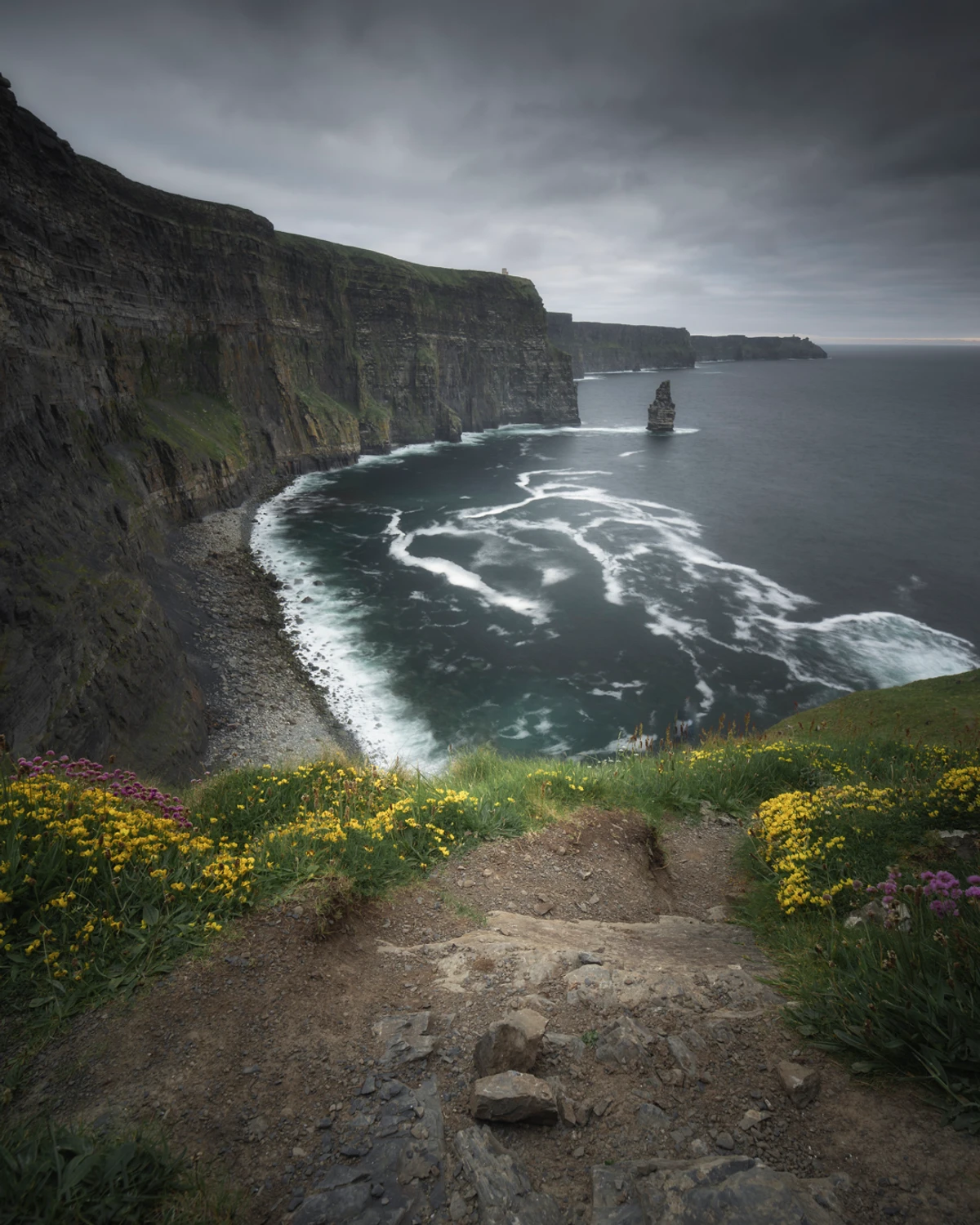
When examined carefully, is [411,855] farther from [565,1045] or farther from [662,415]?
[662,415]

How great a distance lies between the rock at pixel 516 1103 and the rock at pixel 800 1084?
1608mm

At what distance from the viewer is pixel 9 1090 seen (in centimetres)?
397

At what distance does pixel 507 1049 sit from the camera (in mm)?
4566

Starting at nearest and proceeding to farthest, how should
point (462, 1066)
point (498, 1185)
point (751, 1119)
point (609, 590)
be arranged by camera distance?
point (498, 1185) < point (751, 1119) < point (462, 1066) < point (609, 590)

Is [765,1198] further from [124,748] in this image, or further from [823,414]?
[823,414]

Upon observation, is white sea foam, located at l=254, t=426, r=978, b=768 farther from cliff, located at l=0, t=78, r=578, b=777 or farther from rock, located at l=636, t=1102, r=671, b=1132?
rock, located at l=636, t=1102, r=671, b=1132

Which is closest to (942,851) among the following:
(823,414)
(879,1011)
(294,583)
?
(879,1011)

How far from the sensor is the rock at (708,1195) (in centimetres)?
326

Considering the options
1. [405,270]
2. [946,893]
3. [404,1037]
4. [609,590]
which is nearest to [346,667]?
[609,590]

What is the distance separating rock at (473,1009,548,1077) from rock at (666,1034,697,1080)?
1.06 metres

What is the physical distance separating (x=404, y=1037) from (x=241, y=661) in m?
29.8

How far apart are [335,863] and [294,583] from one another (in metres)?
40.2

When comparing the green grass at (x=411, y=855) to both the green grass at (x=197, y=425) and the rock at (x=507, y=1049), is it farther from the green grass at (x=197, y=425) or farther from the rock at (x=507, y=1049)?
the green grass at (x=197, y=425)

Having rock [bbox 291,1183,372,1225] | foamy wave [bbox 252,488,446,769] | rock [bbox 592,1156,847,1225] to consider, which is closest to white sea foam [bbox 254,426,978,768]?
foamy wave [bbox 252,488,446,769]
